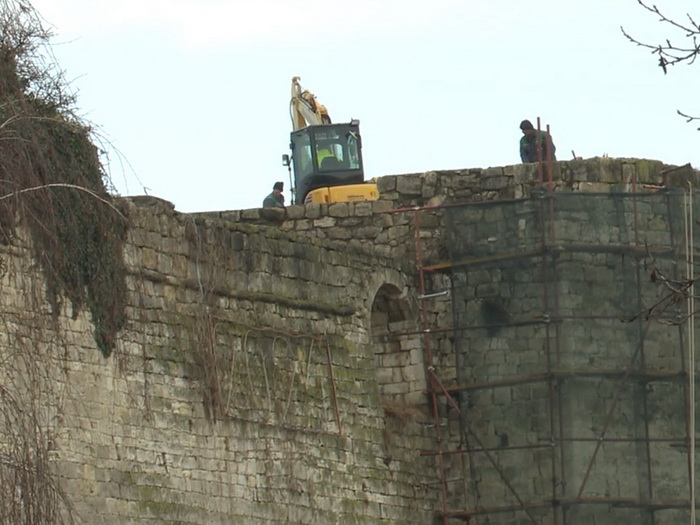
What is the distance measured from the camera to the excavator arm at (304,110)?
29.3 m

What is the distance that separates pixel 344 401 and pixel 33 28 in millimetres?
5711

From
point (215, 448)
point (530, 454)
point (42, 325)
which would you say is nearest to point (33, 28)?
point (42, 325)

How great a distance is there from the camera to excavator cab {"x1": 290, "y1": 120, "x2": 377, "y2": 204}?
27.4m

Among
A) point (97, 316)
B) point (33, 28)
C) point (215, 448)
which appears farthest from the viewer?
point (215, 448)

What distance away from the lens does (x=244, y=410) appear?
21406 mm

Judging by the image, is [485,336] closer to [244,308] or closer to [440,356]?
[440,356]

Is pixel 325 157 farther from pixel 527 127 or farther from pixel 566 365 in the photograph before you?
pixel 566 365

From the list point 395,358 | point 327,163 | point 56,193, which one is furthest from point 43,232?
point 327,163

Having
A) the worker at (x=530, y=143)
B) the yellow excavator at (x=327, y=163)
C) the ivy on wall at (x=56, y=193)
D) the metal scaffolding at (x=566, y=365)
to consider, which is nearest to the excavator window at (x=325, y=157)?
the yellow excavator at (x=327, y=163)

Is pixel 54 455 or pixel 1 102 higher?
pixel 1 102

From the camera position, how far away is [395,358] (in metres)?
24.4

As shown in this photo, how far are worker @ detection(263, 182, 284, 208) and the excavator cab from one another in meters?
0.17

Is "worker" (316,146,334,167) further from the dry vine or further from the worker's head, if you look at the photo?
the dry vine

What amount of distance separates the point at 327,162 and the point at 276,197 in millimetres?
611
